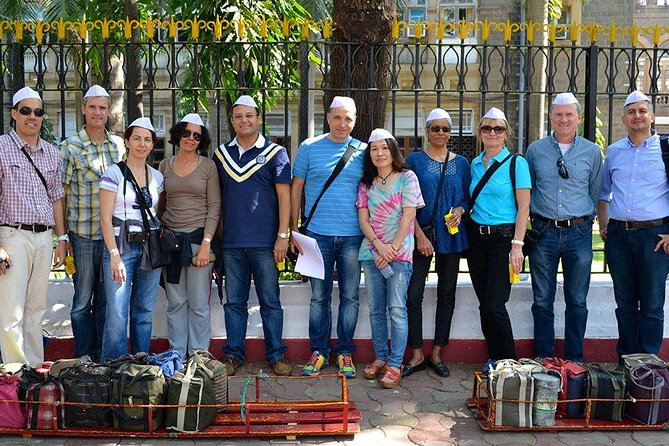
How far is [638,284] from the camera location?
211 inches

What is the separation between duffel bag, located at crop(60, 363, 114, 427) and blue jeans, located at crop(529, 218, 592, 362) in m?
3.10

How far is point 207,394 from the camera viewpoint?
14.4 feet

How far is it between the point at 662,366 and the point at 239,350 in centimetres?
296

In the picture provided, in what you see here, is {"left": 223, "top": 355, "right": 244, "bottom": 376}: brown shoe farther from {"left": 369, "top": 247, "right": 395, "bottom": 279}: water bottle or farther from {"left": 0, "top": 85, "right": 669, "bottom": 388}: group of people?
{"left": 369, "top": 247, "right": 395, "bottom": 279}: water bottle

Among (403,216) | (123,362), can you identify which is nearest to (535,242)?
(403,216)

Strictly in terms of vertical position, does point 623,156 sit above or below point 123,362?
above

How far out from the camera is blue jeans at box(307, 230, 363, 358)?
5.38 metres

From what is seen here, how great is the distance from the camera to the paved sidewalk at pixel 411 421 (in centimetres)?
437

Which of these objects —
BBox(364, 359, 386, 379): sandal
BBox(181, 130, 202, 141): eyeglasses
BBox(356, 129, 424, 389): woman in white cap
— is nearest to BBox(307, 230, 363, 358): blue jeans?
BBox(356, 129, 424, 389): woman in white cap

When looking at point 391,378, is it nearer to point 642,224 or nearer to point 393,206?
point 393,206

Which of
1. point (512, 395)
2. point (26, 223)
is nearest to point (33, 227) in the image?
point (26, 223)

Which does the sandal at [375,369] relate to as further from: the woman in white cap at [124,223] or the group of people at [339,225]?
the woman in white cap at [124,223]

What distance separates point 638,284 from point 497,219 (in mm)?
1167

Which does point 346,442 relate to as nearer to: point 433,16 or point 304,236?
point 304,236
